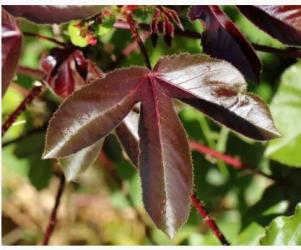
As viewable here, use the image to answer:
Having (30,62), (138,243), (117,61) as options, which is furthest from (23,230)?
(117,61)

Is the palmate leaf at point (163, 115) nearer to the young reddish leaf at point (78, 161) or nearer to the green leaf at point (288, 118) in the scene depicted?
the young reddish leaf at point (78, 161)

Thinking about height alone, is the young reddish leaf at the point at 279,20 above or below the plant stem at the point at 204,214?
above

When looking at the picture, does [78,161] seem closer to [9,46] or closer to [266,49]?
[9,46]

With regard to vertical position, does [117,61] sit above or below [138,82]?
below

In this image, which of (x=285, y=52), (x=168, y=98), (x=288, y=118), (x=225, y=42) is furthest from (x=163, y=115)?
(x=288, y=118)

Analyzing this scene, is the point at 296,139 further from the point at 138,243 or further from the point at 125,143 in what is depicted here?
the point at 138,243

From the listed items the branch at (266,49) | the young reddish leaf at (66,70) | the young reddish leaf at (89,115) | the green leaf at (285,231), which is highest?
the young reddish leaf at (89,115)

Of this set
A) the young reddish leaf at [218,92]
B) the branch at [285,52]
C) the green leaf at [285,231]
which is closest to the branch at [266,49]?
the branch at [285,52]
